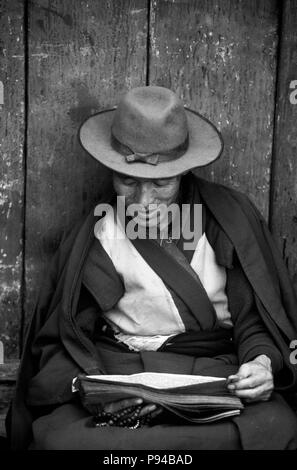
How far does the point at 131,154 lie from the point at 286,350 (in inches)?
28.2

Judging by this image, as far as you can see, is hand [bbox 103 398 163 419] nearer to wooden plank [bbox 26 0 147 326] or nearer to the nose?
the nose

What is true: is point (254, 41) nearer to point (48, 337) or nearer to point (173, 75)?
point (173, 75)

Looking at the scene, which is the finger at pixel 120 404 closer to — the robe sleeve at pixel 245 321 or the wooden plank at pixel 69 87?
the robe sleeve at pixel 245 321

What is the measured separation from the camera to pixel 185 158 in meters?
2.79

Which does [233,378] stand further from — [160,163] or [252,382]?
[160,163]

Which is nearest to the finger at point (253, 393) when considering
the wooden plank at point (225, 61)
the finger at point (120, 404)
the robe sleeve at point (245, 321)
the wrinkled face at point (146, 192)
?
the robe sleeve at point (245, 321)

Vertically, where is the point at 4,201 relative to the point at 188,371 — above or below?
above

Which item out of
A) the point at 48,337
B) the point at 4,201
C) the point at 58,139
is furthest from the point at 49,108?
the point at 48,337

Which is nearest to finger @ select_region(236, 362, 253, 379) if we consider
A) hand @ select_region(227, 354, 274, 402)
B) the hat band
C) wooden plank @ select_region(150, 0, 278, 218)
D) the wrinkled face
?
hand @ select_region(227, 354, 274, 402)

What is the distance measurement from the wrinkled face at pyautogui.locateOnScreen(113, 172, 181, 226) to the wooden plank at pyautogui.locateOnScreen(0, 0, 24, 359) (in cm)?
43

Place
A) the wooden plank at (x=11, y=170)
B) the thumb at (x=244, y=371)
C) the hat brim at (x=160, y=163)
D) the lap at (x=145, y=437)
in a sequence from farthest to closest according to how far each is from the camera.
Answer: the wooden plank at (x=11, y=170) < the hat brim at (x=160, y=163) < the thumb at (x=244, y=371) < the lap at (x=145, y=437)

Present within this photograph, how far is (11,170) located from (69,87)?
0.32 metres

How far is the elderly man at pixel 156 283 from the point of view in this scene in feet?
9.02
